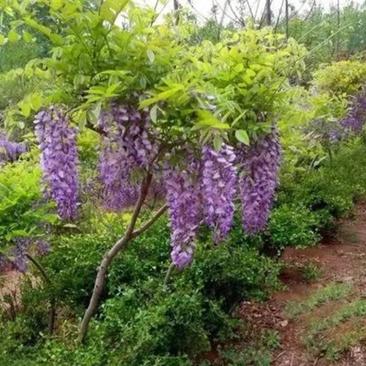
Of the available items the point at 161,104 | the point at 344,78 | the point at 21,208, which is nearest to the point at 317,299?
the point at 21,208

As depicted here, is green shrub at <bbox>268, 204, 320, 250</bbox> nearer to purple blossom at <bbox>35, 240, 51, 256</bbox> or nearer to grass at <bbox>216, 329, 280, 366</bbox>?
grass at <bbox>216, 329, 280, 366</bbox>

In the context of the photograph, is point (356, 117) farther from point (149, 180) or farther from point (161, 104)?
point (161, 104)

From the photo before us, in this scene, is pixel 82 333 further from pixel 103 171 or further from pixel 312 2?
pixel 312 2

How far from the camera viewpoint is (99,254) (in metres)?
4.59

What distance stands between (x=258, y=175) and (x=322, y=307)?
1.60m

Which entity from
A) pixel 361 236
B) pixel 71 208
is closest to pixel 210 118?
pixel 71 208

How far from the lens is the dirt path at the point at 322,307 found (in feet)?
13.4

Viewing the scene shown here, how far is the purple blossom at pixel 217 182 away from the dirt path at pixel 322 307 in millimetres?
1419

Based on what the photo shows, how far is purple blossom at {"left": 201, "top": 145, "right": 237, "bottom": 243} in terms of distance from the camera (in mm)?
2963

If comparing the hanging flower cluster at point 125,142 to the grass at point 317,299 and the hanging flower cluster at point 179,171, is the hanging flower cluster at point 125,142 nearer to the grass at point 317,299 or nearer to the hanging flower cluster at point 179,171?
the hanging flower cluster at point 179,171

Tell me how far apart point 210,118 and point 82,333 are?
195 cm

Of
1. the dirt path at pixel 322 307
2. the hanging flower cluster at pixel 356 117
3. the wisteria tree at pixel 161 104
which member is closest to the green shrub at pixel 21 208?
the wisteria tree at pixel 161 104

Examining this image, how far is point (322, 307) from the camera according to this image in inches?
186

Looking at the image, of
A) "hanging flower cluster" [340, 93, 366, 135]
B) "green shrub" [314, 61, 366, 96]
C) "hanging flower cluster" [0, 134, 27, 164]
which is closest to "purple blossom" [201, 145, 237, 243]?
"hanging flower cluster" [340, 93, 366, 135]
